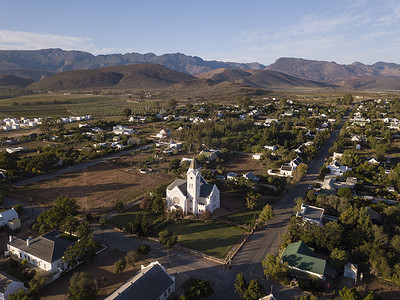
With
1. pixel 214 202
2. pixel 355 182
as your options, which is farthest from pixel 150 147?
pixel 355 182

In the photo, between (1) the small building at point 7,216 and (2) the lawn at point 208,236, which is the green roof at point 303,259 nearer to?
(2) the lawn at point 208,236

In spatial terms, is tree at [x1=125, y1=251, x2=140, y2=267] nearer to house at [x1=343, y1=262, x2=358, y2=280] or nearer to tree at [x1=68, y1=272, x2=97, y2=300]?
tree at [x1=68, y1=272, x2=97, y2=300]

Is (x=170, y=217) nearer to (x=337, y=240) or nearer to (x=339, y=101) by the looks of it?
(x=337, y=240)

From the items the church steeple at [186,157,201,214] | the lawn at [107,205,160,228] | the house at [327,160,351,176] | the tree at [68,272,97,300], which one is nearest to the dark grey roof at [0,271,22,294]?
the tree at [68,272,97,300]

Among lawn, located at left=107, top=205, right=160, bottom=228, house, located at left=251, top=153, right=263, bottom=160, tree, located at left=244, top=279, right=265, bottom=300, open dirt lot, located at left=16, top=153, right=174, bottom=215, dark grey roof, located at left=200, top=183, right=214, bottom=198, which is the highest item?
dark grey roof, located at left=200, top=183, right=214, bottom=198

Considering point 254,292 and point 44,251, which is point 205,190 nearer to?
point 254,292

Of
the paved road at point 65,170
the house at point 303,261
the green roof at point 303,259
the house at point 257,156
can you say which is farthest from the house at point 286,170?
the paved road at point 65,170
